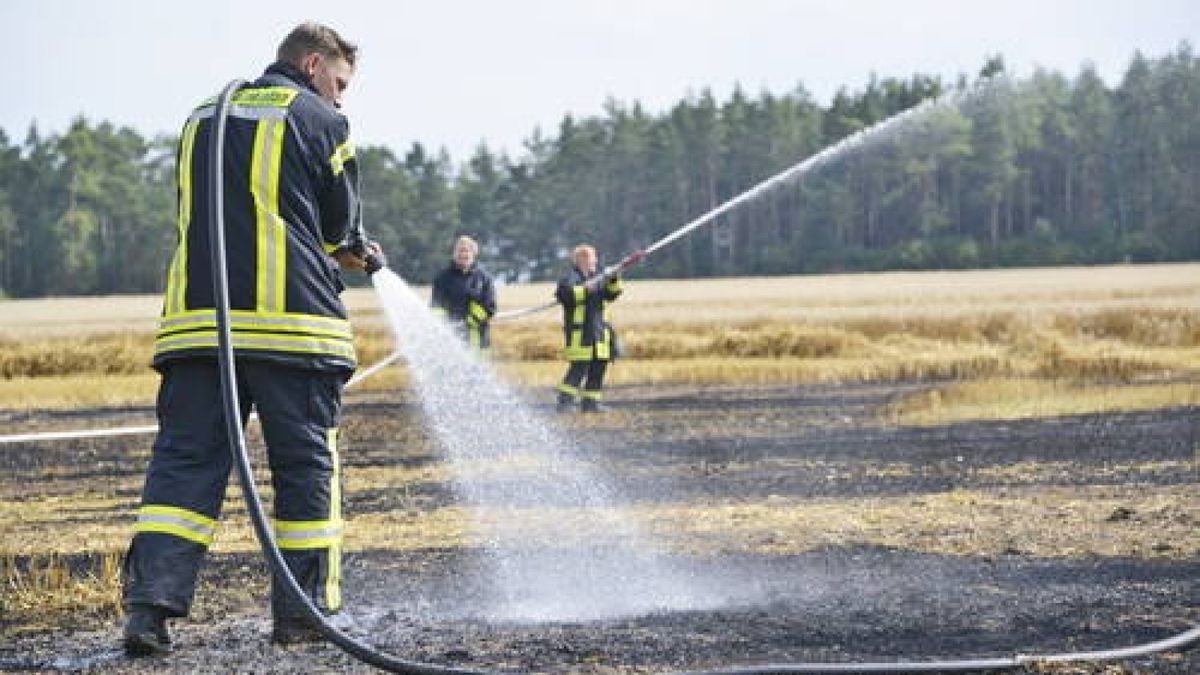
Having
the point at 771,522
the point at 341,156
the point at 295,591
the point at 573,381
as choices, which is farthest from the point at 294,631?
the point at 573,381

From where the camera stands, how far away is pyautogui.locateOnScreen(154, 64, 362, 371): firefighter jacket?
4551 millimetres

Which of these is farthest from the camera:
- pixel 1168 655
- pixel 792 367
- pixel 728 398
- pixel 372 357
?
pixel 372 357

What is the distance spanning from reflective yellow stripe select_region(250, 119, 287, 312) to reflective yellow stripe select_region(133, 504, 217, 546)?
2.01 feet

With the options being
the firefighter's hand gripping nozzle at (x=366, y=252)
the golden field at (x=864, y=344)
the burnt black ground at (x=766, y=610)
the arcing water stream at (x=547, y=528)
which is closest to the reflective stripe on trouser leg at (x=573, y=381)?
the arcing water stream at (x=547, y=528)

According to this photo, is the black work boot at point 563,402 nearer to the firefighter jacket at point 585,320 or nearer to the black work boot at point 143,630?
the firefighter jacket at point 585,320

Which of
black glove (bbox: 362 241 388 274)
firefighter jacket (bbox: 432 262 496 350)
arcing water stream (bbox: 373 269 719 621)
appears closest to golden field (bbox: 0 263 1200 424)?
arcing water stream (bbox: 373 269 719 621)

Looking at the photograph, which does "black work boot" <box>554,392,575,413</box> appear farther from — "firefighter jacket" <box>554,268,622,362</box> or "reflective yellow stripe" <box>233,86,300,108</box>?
"reflective yellow stripe" <box>233,86,300,108</box>

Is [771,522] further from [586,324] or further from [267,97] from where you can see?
[586,324]

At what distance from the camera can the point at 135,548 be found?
4.52m

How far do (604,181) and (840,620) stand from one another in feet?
266

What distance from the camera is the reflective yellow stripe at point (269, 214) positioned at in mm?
4551

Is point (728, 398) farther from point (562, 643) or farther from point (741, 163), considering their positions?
point (741, 163)

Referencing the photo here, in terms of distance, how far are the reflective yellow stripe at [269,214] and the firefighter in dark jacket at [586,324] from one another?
32.1ft

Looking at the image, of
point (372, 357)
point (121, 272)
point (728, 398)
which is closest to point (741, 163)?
point (121, 272)
